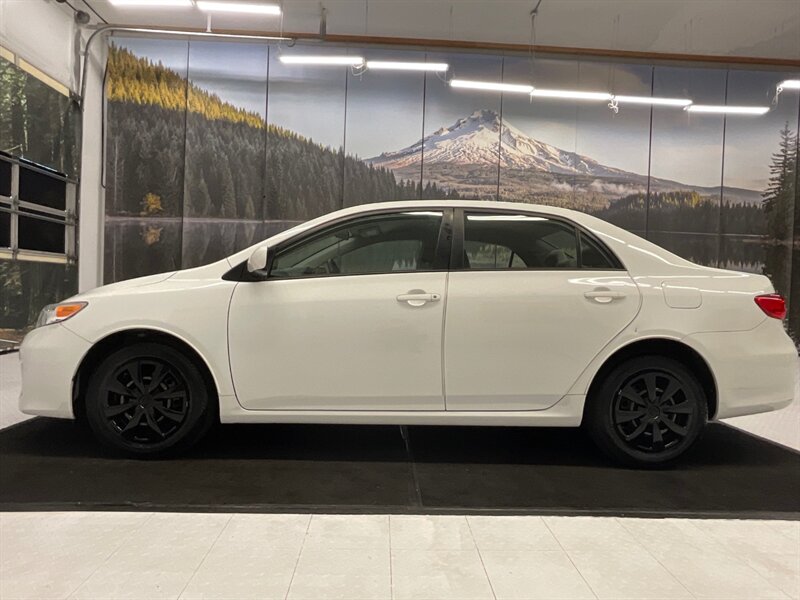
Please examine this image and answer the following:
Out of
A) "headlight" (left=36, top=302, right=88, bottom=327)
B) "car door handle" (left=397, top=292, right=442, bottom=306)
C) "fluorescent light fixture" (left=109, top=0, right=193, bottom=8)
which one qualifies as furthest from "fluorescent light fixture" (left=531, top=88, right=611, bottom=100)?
"headlight" (left=36, top=302, right=88, bottom=327)

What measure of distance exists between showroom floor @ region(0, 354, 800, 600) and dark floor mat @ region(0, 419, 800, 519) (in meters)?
0.10

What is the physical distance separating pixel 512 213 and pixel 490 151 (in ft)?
16.8

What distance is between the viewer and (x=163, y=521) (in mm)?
2008

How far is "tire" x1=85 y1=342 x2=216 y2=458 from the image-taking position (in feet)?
8.36

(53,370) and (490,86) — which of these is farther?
(490,86)

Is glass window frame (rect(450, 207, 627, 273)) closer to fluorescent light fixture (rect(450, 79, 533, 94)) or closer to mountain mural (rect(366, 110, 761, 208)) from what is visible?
mountain mural (rect(366, 110, 761, 208))

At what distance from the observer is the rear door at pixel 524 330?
253cm

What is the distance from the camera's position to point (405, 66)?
7.28m

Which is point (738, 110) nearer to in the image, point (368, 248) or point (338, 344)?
point (368, 248)

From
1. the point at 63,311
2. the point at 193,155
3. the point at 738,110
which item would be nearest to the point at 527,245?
the point at 63,311

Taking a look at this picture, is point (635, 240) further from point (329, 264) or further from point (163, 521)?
point (163, 521)

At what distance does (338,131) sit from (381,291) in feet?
17.8

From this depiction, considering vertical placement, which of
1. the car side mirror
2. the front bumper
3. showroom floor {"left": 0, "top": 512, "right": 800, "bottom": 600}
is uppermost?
the car side mirror

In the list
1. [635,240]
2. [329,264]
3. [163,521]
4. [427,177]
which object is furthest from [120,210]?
[635,240]
